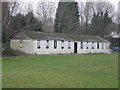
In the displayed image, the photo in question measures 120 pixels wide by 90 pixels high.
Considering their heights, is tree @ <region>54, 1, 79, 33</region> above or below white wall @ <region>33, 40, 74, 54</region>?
above

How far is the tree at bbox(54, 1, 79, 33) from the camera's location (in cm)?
6100

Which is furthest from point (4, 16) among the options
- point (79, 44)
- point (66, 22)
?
point (66, 22)

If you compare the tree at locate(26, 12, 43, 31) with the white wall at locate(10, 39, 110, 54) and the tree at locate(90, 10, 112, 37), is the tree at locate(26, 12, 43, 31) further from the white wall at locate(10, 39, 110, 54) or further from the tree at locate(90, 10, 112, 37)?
the tree at locate(90, 10, 112, 37)

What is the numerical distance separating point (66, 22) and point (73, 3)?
777 centimetres

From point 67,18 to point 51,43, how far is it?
2404 centimetres

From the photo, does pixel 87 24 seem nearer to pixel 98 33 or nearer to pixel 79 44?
pixel 98 33

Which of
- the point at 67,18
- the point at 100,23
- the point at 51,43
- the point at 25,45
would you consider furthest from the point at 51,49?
the point at 100,23

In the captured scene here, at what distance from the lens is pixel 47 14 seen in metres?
59.5

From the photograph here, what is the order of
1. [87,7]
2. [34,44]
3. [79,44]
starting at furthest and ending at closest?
[87,7] → [79,44] → [34,44]

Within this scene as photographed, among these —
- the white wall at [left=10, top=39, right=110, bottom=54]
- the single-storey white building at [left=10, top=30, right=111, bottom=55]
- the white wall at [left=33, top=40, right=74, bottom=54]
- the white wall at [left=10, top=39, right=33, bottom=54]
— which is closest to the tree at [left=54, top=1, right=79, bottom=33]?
the single-storey white building at [left=10, top=30, right=111, bottom=55]

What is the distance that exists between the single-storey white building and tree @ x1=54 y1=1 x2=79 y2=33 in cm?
1294

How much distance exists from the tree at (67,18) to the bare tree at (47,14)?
4.89 feet

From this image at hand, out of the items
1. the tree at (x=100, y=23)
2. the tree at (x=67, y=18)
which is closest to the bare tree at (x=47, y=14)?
the tree at (x=67, y=18)

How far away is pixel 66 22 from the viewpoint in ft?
207
